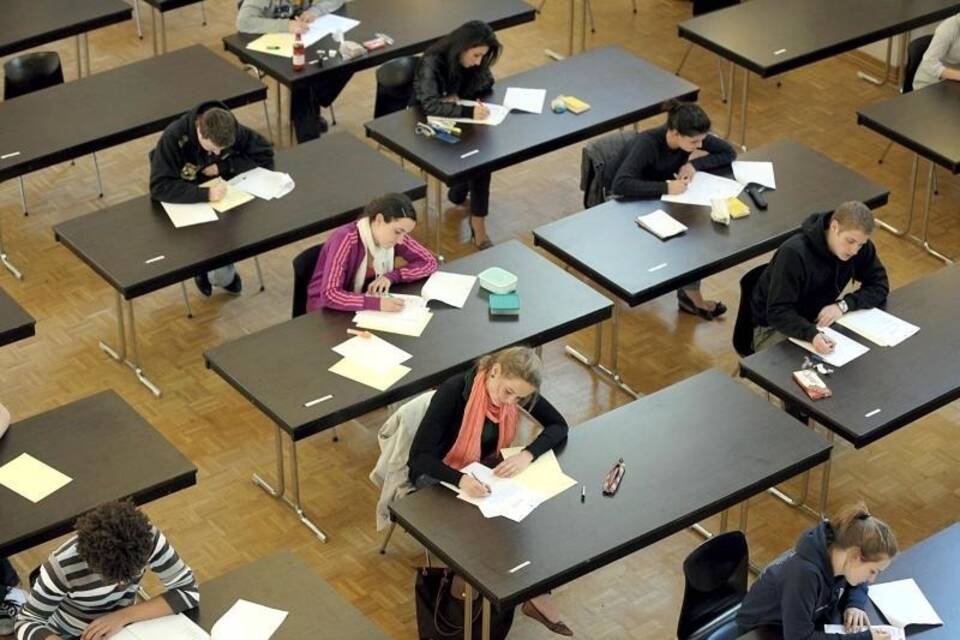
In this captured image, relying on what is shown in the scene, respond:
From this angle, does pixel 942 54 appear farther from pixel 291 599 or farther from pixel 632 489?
pixel 291 599

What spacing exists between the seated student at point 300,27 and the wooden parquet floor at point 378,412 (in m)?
0.49

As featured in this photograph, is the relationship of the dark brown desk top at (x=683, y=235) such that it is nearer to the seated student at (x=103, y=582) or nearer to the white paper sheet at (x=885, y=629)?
the white paper sheet at (x=885, y=629)

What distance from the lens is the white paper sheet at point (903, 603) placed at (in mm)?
5613

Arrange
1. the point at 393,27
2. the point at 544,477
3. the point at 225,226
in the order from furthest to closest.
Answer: the point at 393,27 → the point at 225,226 → the point at 544,477

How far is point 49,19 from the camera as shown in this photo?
9.67m

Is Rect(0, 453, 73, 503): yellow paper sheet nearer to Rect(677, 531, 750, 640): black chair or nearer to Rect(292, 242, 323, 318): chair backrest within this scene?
Rect(292, 242, 323, 318): chair backrest

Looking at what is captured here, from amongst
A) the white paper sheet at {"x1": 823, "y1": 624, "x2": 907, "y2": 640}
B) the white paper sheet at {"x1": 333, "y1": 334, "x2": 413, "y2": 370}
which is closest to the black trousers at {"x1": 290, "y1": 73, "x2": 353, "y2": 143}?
the white paper sheet at {"x1": 333, "y1": 334, "x2": 413, "y2": 370}

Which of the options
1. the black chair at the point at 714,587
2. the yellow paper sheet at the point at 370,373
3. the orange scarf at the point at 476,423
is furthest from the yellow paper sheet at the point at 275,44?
the black chair at the point at 714,587

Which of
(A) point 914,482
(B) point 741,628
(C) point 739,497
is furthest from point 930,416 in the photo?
(B) point 741,628

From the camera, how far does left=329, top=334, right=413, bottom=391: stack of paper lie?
267 inches

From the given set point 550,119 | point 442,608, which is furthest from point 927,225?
point 442,608

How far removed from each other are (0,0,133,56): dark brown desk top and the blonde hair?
5.94 meters

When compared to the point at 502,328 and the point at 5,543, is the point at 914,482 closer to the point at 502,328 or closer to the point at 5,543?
the point at 502,328

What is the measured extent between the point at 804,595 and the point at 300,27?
5111 mm
